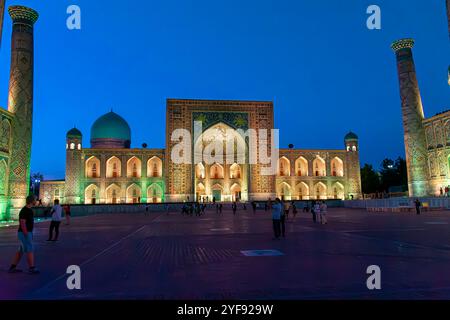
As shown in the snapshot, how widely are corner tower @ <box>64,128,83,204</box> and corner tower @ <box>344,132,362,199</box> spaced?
108 feet

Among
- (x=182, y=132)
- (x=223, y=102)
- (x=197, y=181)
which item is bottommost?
(x=197, y=181)

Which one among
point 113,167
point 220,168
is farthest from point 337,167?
point 113,167

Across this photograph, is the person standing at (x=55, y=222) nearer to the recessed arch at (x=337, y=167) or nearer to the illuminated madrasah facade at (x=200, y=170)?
the illuminated madrasah facade at (x=200, y=170)

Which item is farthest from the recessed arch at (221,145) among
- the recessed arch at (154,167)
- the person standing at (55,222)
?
the person standing at (55,222)

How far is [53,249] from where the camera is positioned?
8234 mm

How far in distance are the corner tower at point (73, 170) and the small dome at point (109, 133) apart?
4979 millimetres

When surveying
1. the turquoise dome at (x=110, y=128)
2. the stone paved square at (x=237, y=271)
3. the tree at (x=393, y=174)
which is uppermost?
the turquoise dome at (x=110, y=128)

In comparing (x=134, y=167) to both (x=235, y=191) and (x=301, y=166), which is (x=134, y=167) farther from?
(x=301, y=166)

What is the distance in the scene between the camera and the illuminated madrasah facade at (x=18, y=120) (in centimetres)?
2005
